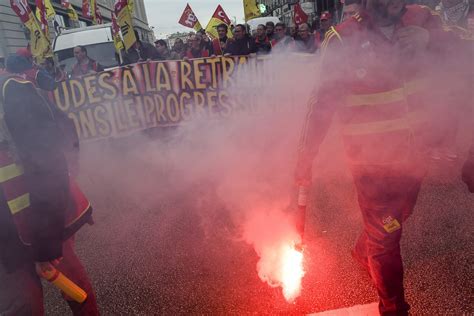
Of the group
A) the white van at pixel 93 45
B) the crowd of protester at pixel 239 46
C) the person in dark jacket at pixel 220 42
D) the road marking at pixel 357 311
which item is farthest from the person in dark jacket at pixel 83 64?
the road marking at pixel 357 311

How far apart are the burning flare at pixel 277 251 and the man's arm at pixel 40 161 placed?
145cm

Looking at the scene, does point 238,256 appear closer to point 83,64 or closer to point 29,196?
point 29,196

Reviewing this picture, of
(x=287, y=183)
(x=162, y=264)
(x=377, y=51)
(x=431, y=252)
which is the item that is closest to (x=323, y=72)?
(x=377, y=51)

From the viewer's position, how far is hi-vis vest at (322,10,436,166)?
6.00 ft

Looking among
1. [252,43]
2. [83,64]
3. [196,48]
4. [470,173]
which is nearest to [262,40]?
[252,43]

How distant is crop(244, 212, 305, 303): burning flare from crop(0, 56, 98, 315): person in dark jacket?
1.47 meters

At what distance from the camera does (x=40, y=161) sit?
164 cm

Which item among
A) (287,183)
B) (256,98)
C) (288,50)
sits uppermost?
(288,50)

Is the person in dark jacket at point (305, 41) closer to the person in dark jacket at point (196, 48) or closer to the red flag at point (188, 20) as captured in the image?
the person in dark jacket at point (196, 48)

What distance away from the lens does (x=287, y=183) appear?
14.3 feet

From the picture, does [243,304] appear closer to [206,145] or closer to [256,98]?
[206,145]

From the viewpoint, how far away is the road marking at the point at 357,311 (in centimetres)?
222

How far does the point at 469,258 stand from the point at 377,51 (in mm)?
1797

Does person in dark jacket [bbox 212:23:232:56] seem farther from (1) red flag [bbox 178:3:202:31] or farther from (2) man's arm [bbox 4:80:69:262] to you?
(2) man's arm [bbox 4:80:69:262]
